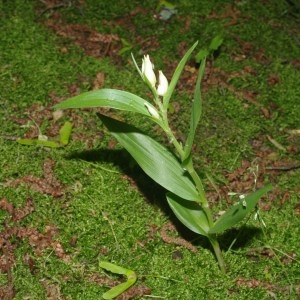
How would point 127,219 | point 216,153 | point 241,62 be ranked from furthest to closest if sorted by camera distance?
1. point 241,62
2. point 216,153
3. point 127,219

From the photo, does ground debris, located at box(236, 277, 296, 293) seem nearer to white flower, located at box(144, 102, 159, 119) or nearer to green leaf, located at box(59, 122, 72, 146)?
white flower, located at box(144, 102, 159, 119)

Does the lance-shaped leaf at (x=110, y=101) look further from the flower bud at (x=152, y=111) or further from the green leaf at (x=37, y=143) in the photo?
the green leaf at (x=37, y=143)

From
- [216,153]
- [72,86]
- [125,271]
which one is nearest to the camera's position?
[125,271]

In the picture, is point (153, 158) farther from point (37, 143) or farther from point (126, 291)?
point (37, 143)

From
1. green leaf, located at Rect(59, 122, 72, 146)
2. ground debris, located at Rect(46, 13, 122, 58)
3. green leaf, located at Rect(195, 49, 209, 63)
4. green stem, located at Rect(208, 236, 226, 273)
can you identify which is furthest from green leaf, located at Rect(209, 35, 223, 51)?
green stem, located at Rect(208, 236, 226, 273)

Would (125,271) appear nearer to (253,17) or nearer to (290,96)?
(290,96)

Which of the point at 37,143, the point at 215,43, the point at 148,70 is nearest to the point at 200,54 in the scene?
the point at 215,43

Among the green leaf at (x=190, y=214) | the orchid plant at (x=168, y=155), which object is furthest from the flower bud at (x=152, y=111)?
the green leaf at (x=190, y=214)

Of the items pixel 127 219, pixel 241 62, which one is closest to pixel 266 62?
pixel 241 62
